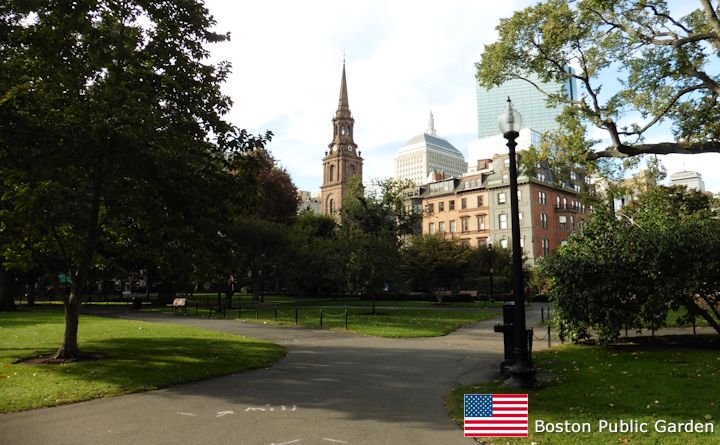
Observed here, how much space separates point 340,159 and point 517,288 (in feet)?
377

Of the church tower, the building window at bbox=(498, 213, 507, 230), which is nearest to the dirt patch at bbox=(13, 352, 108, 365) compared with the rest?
the building window at bbox=(498, 213, 507, 230)

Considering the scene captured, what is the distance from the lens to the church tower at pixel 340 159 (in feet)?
401

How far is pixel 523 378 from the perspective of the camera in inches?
368

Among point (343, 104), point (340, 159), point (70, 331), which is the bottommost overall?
point (70, 331)

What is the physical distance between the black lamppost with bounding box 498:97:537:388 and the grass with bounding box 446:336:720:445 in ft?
1.15

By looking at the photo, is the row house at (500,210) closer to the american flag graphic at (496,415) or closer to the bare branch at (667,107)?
the bare branch at (667,107)

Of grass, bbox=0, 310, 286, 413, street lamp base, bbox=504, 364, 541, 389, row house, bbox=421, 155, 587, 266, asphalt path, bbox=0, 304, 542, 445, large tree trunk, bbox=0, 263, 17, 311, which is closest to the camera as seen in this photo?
asphalt path, bbox=0, 304, 542, 445

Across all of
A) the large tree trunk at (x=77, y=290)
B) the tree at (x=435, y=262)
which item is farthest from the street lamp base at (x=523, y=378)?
the tree at (x=435, y=262)

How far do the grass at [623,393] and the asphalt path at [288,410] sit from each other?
866 millimetres

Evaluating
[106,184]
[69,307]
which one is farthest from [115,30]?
[69,307]

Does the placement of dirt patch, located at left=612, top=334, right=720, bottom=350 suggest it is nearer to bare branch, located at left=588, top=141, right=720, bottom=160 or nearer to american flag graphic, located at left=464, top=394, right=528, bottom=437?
bare branch, located at left=588, top=141, right=720, bottom=160

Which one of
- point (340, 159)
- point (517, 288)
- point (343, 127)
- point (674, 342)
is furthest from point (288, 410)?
point (343, 127)

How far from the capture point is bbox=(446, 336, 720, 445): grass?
247 inches

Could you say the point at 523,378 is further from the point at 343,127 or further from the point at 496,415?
the point at 343,127
